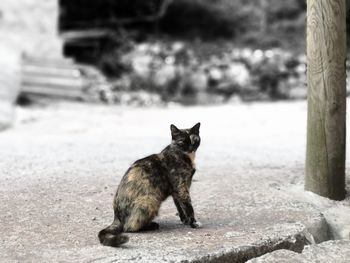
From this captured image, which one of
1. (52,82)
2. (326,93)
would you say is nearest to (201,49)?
(52,82)

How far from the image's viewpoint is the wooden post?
14.5ft

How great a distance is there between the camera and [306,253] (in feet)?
11.2

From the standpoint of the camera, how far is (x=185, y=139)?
12.2 ft

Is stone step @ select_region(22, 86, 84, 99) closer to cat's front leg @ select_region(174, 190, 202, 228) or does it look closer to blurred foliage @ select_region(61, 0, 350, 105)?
blurred foliage @ select_region(61, 0, 350, 105)

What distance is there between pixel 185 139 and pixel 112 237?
76 centimetres

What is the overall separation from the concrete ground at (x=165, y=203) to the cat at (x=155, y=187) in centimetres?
9

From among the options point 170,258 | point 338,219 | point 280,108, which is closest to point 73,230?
point 170,258

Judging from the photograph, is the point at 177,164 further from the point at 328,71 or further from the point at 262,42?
the point at 262,42

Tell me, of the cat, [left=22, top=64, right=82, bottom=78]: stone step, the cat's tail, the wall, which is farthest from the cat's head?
the wall

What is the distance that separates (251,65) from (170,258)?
1039 cm

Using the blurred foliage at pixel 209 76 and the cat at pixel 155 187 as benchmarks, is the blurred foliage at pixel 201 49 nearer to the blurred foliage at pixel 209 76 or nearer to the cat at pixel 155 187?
the blurred foliage at pixel 209 76

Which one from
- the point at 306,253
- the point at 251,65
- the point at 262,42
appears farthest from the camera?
the point at 262,42

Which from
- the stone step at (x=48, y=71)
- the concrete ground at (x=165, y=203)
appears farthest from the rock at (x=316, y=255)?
the stone step at (x=48, y=71)

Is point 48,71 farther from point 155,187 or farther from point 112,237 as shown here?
point 112,237
